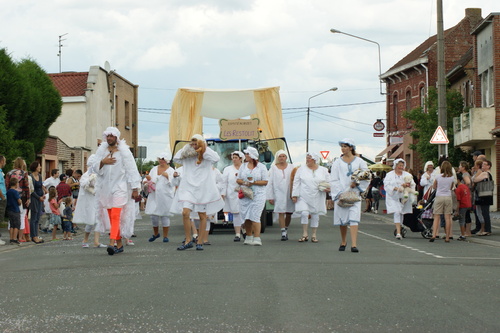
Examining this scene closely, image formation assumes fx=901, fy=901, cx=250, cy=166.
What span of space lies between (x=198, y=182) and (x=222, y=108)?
836 cm

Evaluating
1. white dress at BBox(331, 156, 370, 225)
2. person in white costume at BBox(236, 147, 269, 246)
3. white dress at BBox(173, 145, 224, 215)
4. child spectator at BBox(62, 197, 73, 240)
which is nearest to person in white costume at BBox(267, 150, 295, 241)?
person in white costume at BBox(236, 147, 269, 246)

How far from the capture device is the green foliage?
23.6 metres

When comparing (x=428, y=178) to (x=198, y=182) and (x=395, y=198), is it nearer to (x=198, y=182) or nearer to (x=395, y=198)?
(x=395, y=198)

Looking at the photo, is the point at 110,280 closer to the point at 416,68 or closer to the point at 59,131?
the point at 59,131

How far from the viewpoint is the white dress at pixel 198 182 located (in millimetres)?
15094

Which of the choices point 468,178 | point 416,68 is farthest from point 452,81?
point 468,178

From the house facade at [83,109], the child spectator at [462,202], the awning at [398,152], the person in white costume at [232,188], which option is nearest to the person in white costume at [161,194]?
the person in white costume at [232,188]

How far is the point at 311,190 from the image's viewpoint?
17.8 metres

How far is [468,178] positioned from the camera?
65.4 feet

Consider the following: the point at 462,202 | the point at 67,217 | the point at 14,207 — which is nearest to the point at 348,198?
the point at 462,202

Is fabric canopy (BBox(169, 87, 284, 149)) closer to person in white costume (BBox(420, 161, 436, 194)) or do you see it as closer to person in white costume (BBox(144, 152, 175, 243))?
person in white costume (BBox(420, 161, 436, 194))

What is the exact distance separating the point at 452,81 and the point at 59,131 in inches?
821

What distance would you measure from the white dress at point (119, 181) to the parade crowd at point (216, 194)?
2cm

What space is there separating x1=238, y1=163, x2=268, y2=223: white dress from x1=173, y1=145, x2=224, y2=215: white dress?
0.95 m
